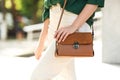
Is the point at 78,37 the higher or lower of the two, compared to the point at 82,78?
higher

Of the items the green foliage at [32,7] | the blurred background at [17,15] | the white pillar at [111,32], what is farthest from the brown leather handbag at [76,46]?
the green foliage at [32,7]

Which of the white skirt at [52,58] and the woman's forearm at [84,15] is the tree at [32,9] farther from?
the woman's forearm at [84,15]

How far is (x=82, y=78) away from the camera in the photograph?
4.03 meters

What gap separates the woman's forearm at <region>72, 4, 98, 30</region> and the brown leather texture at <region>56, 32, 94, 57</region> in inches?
2.3

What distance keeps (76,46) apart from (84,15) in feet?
0.57

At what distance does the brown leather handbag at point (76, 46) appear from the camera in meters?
2.10

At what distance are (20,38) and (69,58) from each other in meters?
21.0

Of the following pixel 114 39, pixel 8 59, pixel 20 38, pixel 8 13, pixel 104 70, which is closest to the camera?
pixel 104 70

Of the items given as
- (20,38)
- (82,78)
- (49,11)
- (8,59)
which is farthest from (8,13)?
(49,11)

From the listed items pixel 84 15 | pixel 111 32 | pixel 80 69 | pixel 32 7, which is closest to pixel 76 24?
pixel 84 15

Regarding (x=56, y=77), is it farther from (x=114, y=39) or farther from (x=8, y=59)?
(x=8, y=59)

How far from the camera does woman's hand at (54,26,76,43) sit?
2.06 meters

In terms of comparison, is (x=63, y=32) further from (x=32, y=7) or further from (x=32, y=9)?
(x=32, y=9)

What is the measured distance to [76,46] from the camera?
2.10 m
